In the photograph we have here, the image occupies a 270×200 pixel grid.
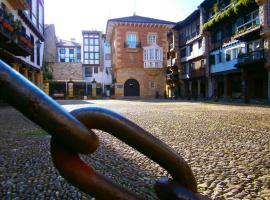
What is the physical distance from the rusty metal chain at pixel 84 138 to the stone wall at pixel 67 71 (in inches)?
1886

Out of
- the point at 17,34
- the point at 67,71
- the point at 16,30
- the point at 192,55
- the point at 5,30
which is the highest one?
the point at 192,55

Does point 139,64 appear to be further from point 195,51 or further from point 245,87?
point 245,87

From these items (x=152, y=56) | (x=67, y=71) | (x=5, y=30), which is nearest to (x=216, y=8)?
(x=152, y=56)

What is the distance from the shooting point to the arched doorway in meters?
43.5

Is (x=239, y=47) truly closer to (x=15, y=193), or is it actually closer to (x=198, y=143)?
(x=198, y=143)

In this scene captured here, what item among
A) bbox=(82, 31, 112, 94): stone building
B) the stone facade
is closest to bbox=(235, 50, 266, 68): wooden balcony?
bbox=(82, 31, 112, 94): stone building

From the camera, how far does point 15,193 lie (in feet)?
9.32

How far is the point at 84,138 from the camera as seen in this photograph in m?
0.70

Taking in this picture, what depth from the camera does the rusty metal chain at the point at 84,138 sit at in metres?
0.66

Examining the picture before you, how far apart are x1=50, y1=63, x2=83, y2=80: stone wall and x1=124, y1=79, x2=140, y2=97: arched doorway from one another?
32.5 ft

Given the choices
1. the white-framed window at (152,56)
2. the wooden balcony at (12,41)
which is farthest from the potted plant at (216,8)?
the wooden balcony at (12,41)

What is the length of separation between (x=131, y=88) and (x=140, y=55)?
16.0 ft

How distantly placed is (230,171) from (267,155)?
1224 millimetres

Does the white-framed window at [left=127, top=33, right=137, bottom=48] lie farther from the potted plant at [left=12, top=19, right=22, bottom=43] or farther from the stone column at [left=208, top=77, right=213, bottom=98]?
the potted plant at [left=12, top=19, right=22, bottom=43]
